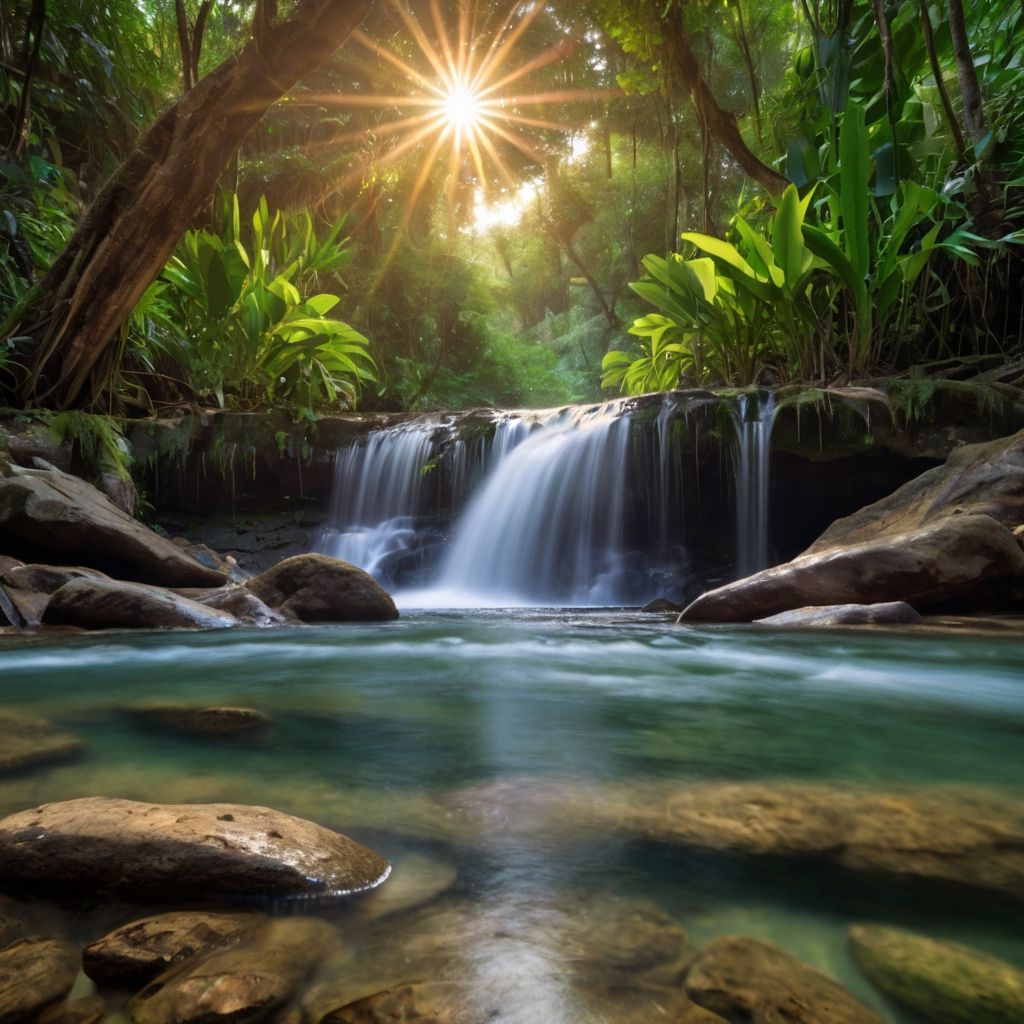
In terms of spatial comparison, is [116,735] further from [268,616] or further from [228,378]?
[228,378]

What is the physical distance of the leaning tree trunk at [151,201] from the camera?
524 centimetres

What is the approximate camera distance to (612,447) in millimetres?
6371

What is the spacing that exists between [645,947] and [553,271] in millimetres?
25566

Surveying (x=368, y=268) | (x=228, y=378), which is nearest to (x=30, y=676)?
(x=228, y=378)

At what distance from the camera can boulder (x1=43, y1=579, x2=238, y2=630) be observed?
11.9 ft

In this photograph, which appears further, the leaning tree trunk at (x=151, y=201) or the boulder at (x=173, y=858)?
the leaning tree trunk at (x=151, y=201)

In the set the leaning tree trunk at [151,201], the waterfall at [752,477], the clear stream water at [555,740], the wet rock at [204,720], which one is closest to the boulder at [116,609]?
the clear stream water at [555,740]

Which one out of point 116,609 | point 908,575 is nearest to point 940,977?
point 908,575

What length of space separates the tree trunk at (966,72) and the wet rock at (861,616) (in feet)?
14.0

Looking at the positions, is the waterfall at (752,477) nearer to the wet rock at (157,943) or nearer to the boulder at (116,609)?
the boulder at (116,609)

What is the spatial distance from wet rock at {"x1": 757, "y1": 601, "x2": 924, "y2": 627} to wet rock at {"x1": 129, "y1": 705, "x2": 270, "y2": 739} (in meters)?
2.69

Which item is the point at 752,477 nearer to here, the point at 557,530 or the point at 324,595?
the point at 557,530

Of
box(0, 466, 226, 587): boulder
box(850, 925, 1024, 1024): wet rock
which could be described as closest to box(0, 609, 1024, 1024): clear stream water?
box(850, 925, 1024, 1024): wet rock

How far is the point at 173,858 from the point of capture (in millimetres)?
895
